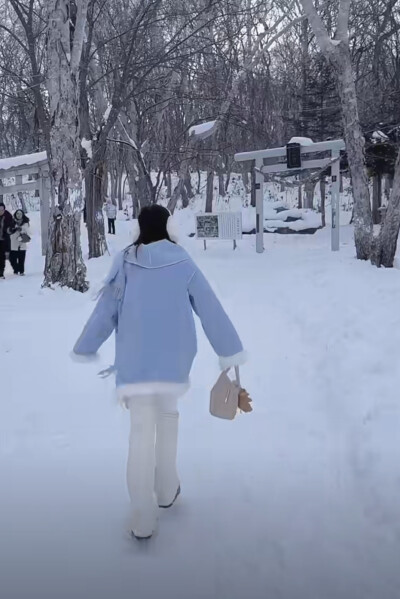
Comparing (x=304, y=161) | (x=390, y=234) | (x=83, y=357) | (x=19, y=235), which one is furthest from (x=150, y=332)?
(x=304, y=161)

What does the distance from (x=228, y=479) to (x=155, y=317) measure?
1319 millimetres

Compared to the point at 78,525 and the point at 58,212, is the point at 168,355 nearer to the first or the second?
the point at 78,525

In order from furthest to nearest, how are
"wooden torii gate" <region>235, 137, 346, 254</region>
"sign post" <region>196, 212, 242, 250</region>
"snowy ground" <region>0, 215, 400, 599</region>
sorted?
1. "sign post" <region>196, 212, 242, 250</region>
2. "wooden torii gate" <region>235, 137, 346, 254</region>
3. "snowy ground" <region>0, 215, 400, 599</region>

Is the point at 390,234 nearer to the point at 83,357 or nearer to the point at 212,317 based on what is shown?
the point at 212,317

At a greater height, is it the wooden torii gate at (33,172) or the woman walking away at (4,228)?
the wooden torii gate at (33,172)

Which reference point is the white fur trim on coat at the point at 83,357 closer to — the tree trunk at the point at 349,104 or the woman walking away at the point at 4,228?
the woman walking away at the point at 4,228

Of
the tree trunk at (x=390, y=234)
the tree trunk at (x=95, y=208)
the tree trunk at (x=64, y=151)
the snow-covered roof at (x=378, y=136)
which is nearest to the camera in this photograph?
the tree trunk at (x=64, y=151)

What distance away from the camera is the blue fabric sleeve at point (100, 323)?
2770 millimetres

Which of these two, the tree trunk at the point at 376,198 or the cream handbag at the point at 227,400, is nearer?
the cream handbag at the point at 227,400

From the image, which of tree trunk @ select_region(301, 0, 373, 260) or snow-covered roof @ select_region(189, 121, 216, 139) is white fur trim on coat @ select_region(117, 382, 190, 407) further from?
snow-covered roof @ select_region(189, 121, 216, 139)

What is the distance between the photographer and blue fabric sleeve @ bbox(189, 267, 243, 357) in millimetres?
2754

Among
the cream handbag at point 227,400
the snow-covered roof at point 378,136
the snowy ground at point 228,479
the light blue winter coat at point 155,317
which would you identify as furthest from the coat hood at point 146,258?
the snow-covered roof at point 378,136

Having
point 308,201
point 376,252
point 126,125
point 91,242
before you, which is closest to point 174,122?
point 126,125

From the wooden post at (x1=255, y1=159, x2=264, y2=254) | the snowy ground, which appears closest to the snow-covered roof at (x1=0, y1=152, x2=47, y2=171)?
the wooden post at (x1=255, y1=159, x2=264, y2=254)
